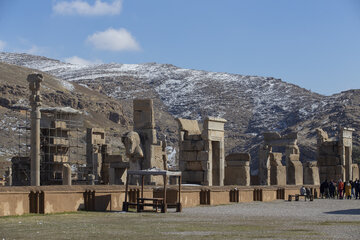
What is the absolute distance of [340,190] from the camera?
33.5m

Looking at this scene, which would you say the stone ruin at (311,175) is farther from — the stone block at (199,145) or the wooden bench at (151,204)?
the wooden bench at (151,204)

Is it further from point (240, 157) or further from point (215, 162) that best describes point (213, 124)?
point (240, 157)

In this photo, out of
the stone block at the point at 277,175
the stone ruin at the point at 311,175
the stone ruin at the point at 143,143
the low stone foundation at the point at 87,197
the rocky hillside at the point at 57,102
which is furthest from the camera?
the rocky hillside at the point at 57,102

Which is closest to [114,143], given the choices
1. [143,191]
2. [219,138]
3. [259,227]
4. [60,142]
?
[60,142]

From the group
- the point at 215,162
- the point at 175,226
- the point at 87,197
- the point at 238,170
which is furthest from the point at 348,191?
the point at 175,226

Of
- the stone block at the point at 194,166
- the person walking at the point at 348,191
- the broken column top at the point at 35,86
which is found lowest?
the person walking at the point at 348,191

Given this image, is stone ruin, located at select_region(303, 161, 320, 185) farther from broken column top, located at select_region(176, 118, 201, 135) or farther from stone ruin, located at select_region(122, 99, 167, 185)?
stone ruin, located at select_region(122, 99, 167, 185)

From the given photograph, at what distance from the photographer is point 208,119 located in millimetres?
29750

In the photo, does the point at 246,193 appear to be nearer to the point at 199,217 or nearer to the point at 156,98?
the point at 199,217

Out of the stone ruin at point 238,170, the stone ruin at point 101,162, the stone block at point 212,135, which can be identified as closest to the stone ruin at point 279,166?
the stone ruin at point 238,170

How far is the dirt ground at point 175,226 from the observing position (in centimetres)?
1354

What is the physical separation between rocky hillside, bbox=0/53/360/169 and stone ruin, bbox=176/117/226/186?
82513 millimetres

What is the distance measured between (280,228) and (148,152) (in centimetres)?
1170

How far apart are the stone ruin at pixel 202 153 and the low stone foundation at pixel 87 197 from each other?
2.26m
